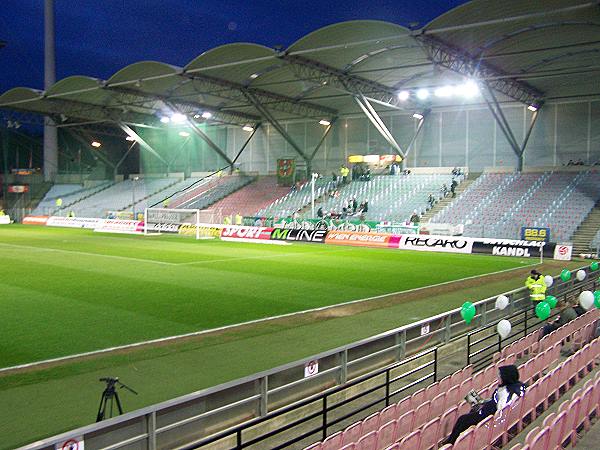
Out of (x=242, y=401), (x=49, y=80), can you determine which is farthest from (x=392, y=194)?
(x=49, y=80)

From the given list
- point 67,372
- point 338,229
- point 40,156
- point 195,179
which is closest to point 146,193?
point 195,179

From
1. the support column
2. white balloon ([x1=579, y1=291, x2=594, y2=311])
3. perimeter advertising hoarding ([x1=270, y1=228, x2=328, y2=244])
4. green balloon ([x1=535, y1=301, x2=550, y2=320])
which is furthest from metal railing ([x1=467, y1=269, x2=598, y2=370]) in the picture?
the support column

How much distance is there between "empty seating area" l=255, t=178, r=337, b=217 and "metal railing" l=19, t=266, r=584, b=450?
36.4m

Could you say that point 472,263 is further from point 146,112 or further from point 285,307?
point 146,112

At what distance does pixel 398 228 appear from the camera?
120ft

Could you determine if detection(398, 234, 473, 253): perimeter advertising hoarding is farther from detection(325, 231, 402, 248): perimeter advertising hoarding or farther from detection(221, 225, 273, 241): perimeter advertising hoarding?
detection(221, 225, 273, 241): perimeter advertising hoarding

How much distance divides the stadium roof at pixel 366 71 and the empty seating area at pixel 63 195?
1041 cm

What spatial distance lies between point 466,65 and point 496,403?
3018 cm

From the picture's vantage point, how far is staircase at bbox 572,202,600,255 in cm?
3127

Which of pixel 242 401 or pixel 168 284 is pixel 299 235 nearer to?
pixel 168 284

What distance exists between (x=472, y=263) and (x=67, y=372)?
20.8m

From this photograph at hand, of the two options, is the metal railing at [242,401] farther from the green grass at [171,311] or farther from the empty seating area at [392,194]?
the empty seating area at [392,194]

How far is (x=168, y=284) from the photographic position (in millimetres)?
19188

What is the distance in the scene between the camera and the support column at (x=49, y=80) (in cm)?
6406
